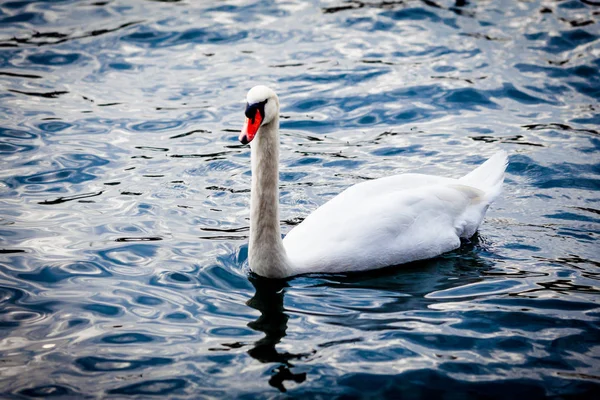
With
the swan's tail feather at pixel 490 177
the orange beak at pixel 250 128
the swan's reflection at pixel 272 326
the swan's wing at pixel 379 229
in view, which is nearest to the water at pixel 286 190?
the swan's reflection at pixel 272 326

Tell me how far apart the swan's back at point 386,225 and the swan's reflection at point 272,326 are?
1.08 feet

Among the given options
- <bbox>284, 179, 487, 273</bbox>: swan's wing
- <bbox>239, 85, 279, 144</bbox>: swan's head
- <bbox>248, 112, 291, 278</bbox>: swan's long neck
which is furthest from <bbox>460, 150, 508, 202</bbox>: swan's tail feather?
<bbox>239, 85, 279, 144</bbox>: swan's head

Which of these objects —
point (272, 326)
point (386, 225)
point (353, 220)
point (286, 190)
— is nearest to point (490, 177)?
point (386, 225)

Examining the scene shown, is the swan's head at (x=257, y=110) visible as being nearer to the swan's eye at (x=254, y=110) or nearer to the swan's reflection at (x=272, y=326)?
the swan's eye at (x=254, y=110)

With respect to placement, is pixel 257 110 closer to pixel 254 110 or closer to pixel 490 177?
pixel 254 110

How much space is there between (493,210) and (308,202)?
7.10 feet

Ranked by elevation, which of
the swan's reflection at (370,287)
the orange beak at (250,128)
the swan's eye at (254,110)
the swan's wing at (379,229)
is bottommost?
the swan's reflection at (370,287)

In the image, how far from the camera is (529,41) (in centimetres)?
1402

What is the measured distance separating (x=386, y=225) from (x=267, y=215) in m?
1.17

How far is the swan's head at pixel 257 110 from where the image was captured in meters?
6.61

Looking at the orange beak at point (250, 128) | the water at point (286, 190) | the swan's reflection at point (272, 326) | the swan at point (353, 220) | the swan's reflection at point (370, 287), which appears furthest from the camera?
the swan at point (353, 220)

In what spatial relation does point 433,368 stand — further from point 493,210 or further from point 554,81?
point 554,81

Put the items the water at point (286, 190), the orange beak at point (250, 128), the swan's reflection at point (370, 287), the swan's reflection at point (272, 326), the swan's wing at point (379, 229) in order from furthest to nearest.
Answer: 1. the swan's wing at point (379, 229)
2. the orange beak at point (250, 128)
3. the swan's reflection at point (370, 287)
4. the water at point (286, 190)
5. the swan's reflection at point (272, 326)

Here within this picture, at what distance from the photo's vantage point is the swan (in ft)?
23.1
